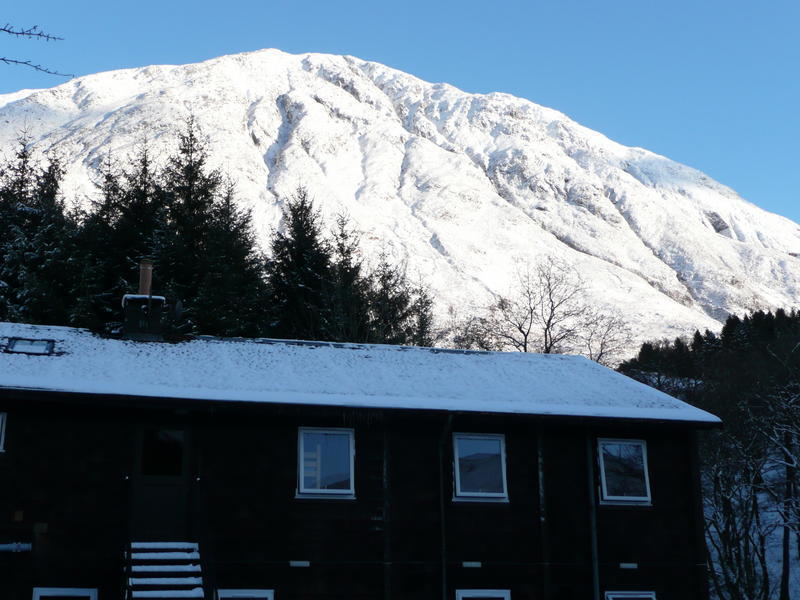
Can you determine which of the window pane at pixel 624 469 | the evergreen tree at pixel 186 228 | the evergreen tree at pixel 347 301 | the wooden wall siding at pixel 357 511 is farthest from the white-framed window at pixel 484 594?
the evergreen tree at pixel 347 301

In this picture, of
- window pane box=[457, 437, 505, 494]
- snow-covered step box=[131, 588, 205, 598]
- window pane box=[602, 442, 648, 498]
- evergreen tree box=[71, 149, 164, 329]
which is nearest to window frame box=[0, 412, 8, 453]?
snow-covered step box=[131, 588, 205, 598]

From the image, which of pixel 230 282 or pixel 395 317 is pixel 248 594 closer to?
pixel 230 282

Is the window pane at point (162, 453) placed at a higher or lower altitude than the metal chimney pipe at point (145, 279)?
lower

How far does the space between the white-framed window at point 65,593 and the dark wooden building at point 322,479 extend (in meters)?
0.03

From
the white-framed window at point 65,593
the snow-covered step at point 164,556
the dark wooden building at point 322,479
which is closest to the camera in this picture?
the white-framed window at point 65,593

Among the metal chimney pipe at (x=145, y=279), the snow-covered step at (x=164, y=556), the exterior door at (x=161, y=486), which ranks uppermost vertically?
the metal chimney pipe at (x=145, y=279)

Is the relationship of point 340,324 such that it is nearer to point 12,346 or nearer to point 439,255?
point 12,346

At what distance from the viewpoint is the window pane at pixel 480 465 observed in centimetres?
2050

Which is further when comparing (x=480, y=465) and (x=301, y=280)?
(x=301, y=280)

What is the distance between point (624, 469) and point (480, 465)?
324cm

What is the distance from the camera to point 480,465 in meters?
20.7

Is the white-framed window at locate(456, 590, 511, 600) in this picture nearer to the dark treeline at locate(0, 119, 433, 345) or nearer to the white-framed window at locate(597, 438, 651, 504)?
the white-framed window at locate(597, 438, 651, 504)

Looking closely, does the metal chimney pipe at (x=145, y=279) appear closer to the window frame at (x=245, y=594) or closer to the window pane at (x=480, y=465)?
the window frame at (x=245, y=594)

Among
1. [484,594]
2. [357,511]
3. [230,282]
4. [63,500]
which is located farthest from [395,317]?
[63,500]
